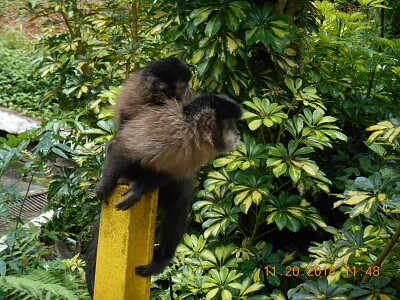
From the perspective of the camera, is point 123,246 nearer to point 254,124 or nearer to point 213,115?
point 213,115

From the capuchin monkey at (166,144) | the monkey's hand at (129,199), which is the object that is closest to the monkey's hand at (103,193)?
the capuchin monkey at (166,144)

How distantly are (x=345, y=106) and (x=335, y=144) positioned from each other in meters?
0.47

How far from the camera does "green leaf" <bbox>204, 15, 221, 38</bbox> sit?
3064 mm

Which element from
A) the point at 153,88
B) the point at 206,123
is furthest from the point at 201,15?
the point at 206,123

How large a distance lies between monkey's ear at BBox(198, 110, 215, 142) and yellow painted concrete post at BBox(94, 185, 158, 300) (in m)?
0.44

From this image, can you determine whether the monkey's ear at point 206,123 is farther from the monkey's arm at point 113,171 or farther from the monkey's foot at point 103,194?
the monkey's foot at point 103,194

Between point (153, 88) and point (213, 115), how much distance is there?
0.55m

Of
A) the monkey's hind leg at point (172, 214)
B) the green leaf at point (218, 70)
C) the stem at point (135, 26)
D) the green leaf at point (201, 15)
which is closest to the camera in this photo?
the monkey's hind leg at point (172, 214)

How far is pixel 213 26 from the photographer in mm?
3074

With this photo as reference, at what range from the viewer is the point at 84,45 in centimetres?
502

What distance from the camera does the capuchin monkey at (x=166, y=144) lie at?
8.27ft

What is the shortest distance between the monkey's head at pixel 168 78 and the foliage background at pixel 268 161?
0.31 metres

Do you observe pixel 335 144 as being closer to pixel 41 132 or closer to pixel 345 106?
pixel 345 106
